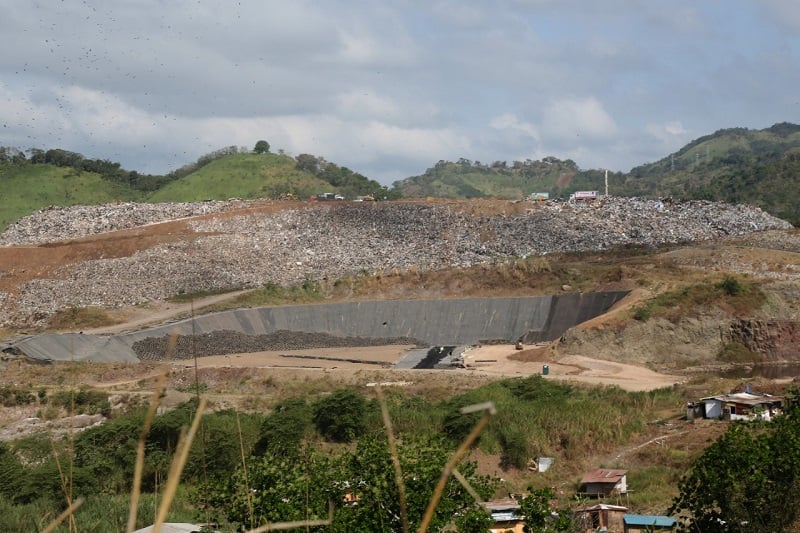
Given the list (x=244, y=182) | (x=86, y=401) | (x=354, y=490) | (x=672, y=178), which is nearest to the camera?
(x=354, y=490)

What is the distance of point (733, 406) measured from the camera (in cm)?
2819

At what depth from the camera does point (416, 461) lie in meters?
12.9

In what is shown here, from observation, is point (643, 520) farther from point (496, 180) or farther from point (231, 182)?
point (496, 180)

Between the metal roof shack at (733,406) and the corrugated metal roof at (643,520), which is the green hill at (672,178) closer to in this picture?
the metal roof shack at (733,406)

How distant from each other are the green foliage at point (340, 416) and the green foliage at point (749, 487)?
51.6 ft

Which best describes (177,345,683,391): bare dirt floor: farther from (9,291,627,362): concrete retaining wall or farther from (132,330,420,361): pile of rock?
(9,291,627,362): concrete retaining wall

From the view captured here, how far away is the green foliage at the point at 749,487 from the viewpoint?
539 inches

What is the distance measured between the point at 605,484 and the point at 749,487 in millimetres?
8956

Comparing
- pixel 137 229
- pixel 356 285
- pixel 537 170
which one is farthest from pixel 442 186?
pixel 356 285

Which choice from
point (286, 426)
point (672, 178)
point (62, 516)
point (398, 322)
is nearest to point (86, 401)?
point (286, 426)

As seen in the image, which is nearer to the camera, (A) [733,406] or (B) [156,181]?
(A) [733,406]

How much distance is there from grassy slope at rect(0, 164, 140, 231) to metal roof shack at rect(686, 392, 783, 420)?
7898 cm

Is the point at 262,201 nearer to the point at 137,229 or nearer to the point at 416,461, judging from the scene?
the point at 137,229

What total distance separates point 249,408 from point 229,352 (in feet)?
52.7
